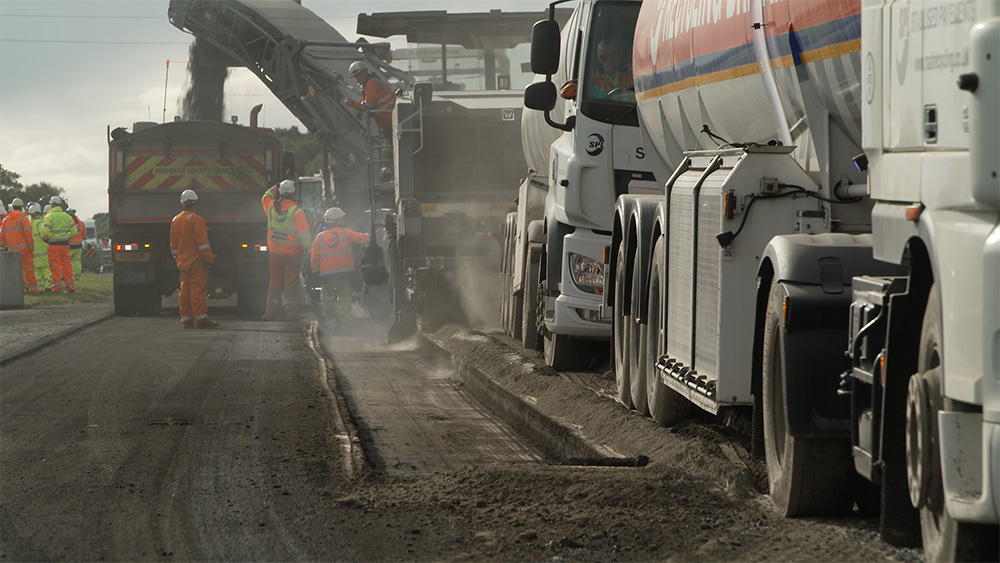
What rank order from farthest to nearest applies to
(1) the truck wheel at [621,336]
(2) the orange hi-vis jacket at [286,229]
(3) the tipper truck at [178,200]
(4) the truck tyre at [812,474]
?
1. (3) the tipper truck at [178,200]
2. (2) the orange hi-vis jacket at [286,229]
3. (1) the truck wheel at [621,336]
4. (4) the truck tyre at [812,474]

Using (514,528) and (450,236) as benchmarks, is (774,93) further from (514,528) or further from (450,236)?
(450,236)

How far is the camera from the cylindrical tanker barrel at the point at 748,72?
5414 mm

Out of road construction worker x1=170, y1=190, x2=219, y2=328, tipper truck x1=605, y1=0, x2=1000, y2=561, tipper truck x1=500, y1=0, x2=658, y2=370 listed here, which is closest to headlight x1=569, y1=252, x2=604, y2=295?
tipper truck x1=500, y1=0, x2=658, y2=370

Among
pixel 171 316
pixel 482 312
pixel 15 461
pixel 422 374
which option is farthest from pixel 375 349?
pixel 15 461

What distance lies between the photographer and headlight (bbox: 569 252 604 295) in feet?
36.0

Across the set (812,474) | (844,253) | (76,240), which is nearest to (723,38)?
(844,253)

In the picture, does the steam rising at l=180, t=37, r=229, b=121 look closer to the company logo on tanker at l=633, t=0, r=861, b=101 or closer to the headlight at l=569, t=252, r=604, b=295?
the headlight at l=569, t=252, r=604, b=295

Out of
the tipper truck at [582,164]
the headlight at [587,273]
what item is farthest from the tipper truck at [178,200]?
the headlight at [587,273]

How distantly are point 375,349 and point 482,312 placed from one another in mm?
1551

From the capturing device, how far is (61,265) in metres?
26.1

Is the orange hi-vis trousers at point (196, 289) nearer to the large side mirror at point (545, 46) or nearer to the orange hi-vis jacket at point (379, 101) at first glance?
the orange hi-vis jacket at point (379, 101)

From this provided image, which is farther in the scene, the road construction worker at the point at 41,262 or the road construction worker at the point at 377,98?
the road construction worker at the point at 41,262

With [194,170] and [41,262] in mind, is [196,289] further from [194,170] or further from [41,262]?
[41,262]

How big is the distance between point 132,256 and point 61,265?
618cm
